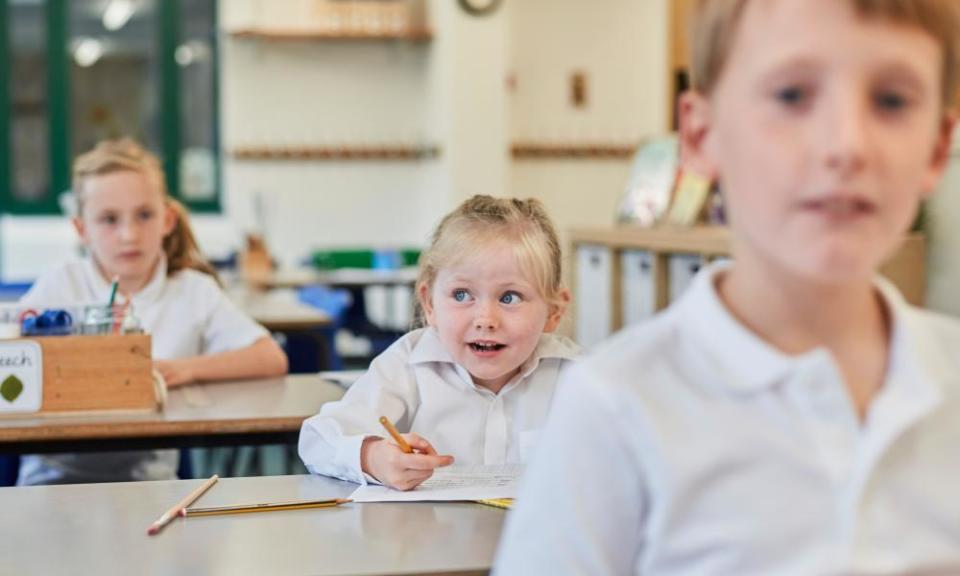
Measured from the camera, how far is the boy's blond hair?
931mm

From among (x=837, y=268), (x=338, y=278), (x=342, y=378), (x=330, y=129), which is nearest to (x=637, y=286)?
(x=338, y=278)

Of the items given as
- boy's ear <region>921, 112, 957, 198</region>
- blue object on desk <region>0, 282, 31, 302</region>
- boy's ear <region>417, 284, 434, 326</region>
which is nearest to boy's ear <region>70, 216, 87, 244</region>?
boy's ear <region>417, 284, 434, 326</region>

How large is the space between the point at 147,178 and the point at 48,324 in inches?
27.5

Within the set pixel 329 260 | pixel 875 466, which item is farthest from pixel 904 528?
pixel 329 260

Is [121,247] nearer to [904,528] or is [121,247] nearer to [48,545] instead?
[48,545]

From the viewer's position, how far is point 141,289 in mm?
3020

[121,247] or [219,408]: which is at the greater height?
[121,247]

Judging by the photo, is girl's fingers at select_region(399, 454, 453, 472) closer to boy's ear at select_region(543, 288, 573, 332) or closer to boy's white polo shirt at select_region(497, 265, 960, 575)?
boy's ear at select_region(543, 288, 573, 332)

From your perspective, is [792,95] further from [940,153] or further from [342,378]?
[342,378]

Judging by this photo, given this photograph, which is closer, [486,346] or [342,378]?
[486,346]

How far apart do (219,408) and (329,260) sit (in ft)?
15.4

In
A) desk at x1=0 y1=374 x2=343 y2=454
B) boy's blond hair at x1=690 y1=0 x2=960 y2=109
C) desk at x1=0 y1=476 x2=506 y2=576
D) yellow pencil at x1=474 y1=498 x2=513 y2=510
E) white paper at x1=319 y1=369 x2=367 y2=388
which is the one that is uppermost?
boy's blond hair at x1=690 y1=0 x2=960 y2=109

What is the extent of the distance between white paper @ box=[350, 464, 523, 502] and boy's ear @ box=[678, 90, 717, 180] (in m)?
0.72

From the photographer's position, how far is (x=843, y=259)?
0.91m
